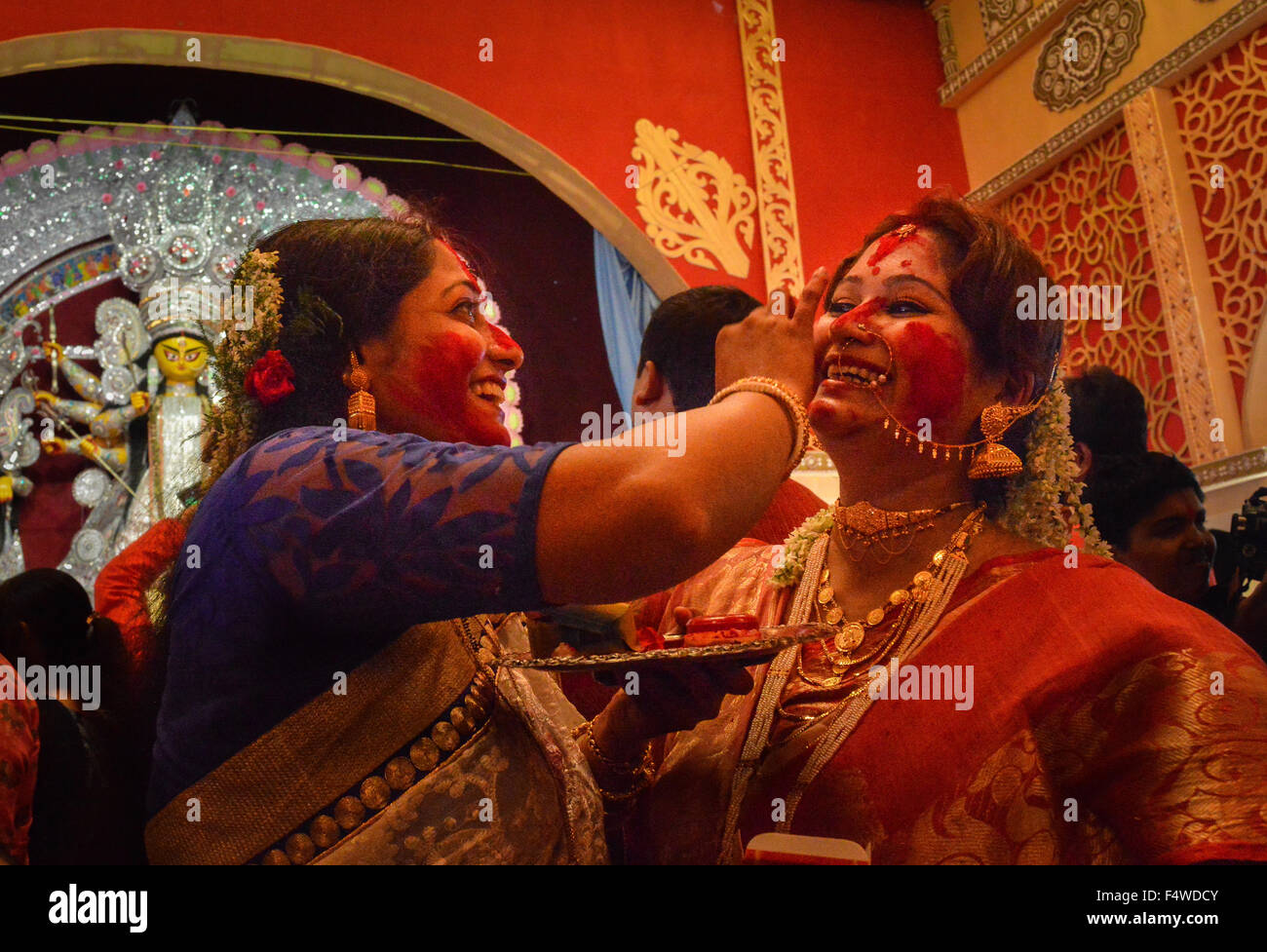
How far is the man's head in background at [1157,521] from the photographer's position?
8.45 feet

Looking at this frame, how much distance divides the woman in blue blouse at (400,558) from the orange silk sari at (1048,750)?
212mm

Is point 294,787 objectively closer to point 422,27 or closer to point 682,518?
point 682,518

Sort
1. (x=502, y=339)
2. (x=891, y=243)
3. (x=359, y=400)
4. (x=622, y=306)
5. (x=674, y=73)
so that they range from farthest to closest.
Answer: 1. (x=674, y=73)
2. (x=622, y=306)
3. (x=891, y=243)
4. (x=502, y=339)
5. (x=359, y=400)

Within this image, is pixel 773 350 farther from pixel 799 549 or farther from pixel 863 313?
pixel 799 549

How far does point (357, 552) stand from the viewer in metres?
0.93

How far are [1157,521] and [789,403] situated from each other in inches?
76.2

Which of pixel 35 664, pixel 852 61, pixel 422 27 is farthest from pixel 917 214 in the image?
pixel 852 61

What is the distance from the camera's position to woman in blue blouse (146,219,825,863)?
2.98 feet

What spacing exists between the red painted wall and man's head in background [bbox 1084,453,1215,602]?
2.44 meters

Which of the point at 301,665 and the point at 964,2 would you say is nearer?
the point at 301,665

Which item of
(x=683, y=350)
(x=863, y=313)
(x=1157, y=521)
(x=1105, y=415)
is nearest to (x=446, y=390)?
(x=863, y=313)

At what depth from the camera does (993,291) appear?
1560 millimetres

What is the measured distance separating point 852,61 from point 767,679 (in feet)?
14.8

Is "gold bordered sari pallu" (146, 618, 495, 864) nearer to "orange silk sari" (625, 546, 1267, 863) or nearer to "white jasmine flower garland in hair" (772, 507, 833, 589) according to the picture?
"orange silk sari" (625, 546, 1267, 863)
